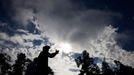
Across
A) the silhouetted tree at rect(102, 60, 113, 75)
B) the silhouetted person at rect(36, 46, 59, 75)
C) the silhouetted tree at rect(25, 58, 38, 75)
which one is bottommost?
the silhouetted tree at rect(25, 58, 38, 75)

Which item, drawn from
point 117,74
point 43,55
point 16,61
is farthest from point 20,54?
point 43,55

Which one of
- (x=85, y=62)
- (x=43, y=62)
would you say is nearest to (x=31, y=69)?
(x=43, y=62)

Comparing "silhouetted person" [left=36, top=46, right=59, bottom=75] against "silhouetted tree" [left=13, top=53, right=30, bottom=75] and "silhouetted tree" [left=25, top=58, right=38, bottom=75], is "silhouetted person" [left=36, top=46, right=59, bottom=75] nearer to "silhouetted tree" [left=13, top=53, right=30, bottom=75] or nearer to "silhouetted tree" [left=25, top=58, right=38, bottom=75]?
"silhouetted tree" [left=25, top=58, right=38, bottom=75]

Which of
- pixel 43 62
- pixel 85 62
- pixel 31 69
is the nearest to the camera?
pixel 31 69

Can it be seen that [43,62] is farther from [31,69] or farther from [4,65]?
[4,65]

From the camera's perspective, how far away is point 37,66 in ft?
29.9

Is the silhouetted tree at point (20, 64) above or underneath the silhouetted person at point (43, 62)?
above

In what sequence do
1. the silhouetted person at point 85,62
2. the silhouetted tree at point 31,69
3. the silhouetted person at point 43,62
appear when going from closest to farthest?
the silhouetted tree at point 31,69 < the silhouetted person at point 43,62 < the silhouetted person at point 85,62

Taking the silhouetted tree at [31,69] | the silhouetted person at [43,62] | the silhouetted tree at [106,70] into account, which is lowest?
the silhouetted tree at [31,69]

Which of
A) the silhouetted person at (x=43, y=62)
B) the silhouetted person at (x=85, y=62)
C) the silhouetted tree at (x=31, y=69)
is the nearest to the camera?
the silhouetted tree at (x=31, y=69)

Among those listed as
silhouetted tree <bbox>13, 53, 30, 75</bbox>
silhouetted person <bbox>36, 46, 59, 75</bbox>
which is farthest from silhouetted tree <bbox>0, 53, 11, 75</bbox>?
silhouetted person <bbox>36, 46, 59, 75</bbox>

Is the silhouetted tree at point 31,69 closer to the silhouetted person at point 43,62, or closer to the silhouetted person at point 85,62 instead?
the silhouetted person at point 43,62

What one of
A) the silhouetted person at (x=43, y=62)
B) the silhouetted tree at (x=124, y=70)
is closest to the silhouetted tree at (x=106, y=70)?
the silhouetted tree at (x=124, y=70)

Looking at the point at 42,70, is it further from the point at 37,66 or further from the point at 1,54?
the point at 1,54
